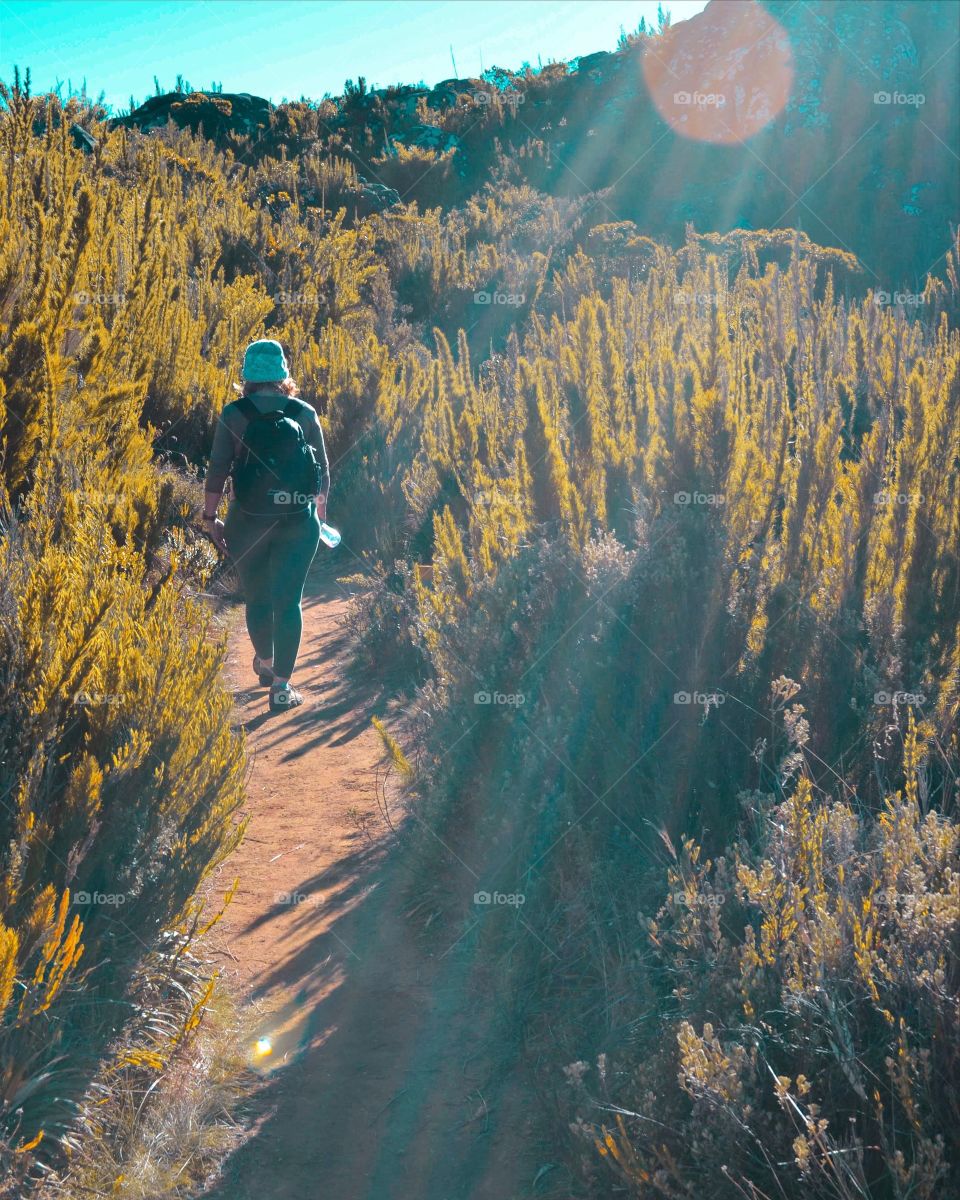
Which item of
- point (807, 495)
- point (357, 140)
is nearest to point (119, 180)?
point (807, 495)

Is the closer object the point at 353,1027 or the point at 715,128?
the point at 353,1027

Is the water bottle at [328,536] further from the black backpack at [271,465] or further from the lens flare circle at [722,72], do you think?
the lens flare circle at [722,72]

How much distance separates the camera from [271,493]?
16.2ft

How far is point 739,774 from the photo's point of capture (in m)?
3.24

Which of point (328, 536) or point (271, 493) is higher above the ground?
point (271, 493)

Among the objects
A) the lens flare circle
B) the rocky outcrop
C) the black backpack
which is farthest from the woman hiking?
the lens flare circle

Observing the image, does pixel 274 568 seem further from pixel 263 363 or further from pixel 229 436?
pixel 263 363

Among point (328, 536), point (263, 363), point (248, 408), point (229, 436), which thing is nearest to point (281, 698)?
point (328, 536)

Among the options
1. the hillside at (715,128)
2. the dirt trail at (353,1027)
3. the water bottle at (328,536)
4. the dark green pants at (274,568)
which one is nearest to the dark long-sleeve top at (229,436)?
the dark green pants at (274,568)

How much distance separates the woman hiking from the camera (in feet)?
16.1

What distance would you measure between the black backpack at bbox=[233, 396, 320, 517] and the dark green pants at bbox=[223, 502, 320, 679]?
98 millimetres

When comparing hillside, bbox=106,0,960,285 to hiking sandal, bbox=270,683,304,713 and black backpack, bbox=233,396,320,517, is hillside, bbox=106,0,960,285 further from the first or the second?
hiking sandal, bbox=270,683,304,713

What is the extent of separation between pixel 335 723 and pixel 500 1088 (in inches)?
113

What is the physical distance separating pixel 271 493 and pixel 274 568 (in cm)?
43
